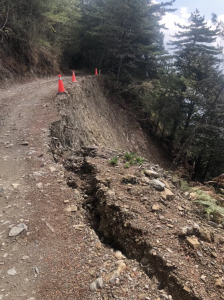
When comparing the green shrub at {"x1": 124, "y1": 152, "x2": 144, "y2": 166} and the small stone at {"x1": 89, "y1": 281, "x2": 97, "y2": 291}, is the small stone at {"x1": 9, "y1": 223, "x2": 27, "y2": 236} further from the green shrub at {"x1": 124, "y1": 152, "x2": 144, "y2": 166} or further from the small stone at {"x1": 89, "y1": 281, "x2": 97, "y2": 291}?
the green shrub at {"x1": 124, "y1": 152, "x2": 144, "y2": 166}

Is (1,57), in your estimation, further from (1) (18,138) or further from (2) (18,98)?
(1) (18,138)

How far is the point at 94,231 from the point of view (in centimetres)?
379

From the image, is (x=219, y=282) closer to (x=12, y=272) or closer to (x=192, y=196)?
(x=192, y=196)

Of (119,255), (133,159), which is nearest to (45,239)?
(119,255)

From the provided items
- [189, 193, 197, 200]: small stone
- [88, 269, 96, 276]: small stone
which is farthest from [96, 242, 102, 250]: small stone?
[189, 193, 197, 200]: small stone

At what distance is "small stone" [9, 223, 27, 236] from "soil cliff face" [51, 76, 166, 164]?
4.18 metres

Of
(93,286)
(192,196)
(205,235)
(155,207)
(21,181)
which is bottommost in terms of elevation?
(192,196)

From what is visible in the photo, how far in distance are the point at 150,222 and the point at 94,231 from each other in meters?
1.03

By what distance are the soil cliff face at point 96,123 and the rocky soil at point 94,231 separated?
2.36m

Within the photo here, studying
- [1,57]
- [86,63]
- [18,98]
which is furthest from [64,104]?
[86,63]

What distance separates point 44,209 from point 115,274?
183cm

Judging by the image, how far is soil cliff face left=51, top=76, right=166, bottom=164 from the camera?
30.0 ft

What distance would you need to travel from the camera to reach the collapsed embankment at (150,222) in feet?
9.56

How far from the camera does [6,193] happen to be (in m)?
4.25
